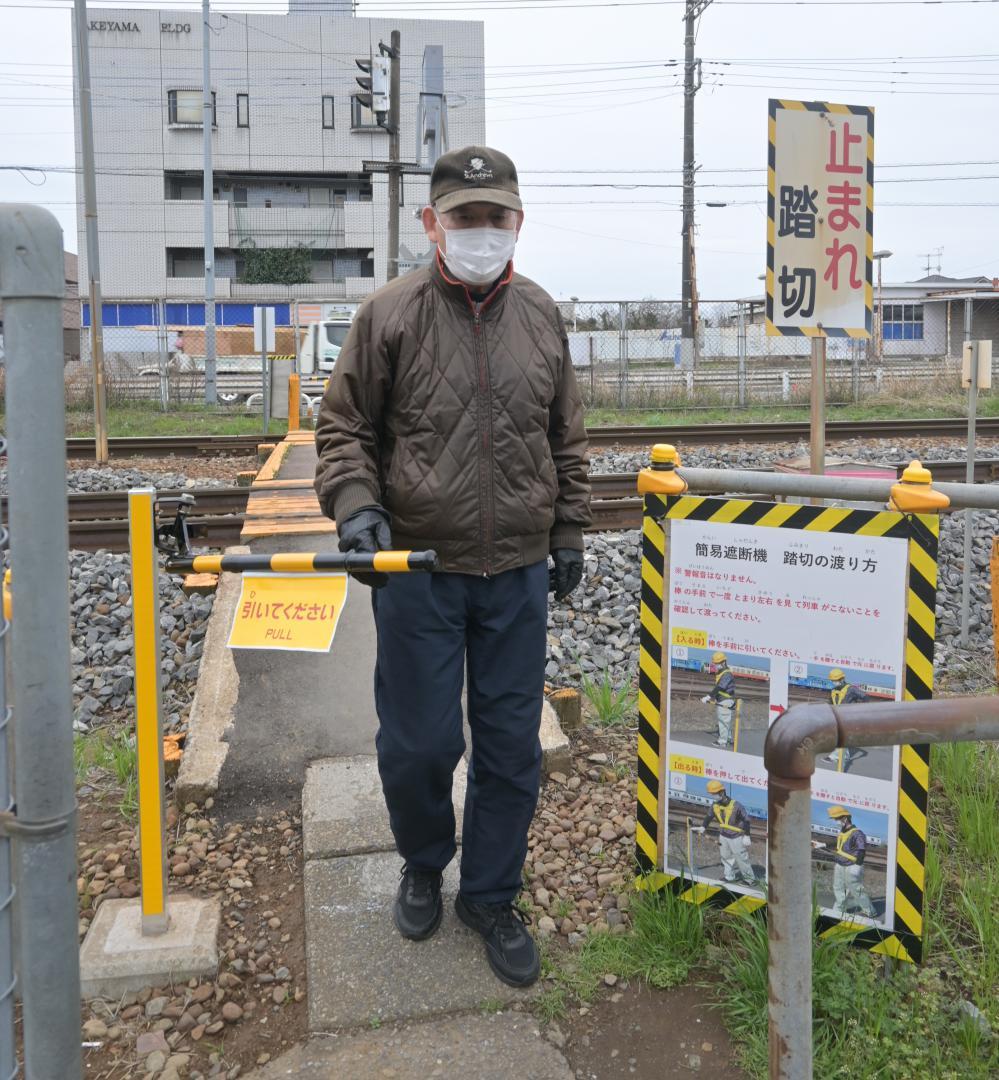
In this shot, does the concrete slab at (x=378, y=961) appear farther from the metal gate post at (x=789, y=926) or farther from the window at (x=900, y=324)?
the window at (x=900, y=324)

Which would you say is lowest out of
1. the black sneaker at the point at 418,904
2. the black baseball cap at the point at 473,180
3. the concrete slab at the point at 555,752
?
the black sneaker at the point at 418,904

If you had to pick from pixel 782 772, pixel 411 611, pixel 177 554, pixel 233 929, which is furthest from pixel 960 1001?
pixel 177 554

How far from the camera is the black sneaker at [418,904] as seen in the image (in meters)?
3.21

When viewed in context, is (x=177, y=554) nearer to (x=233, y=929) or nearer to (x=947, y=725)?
(x=233, y=929)

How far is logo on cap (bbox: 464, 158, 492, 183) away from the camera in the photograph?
9.70 ft

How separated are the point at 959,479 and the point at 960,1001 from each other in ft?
28.1

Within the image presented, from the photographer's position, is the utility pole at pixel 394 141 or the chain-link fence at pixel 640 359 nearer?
the utility pole at pixel 394 141

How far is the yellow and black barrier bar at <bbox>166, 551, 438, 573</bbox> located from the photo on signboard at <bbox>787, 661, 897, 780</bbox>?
1138 millimetres

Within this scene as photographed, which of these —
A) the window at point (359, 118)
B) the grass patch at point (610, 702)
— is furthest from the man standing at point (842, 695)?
the window at point (359, 118)

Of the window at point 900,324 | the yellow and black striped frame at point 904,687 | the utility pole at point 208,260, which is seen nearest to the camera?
the yellow and black striped frame at point 904,687

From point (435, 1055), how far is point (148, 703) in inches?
48.6

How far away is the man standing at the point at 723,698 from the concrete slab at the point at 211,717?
1986 millimetres

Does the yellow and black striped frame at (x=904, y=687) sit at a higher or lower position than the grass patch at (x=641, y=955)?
higher

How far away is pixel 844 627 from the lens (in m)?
3.01
